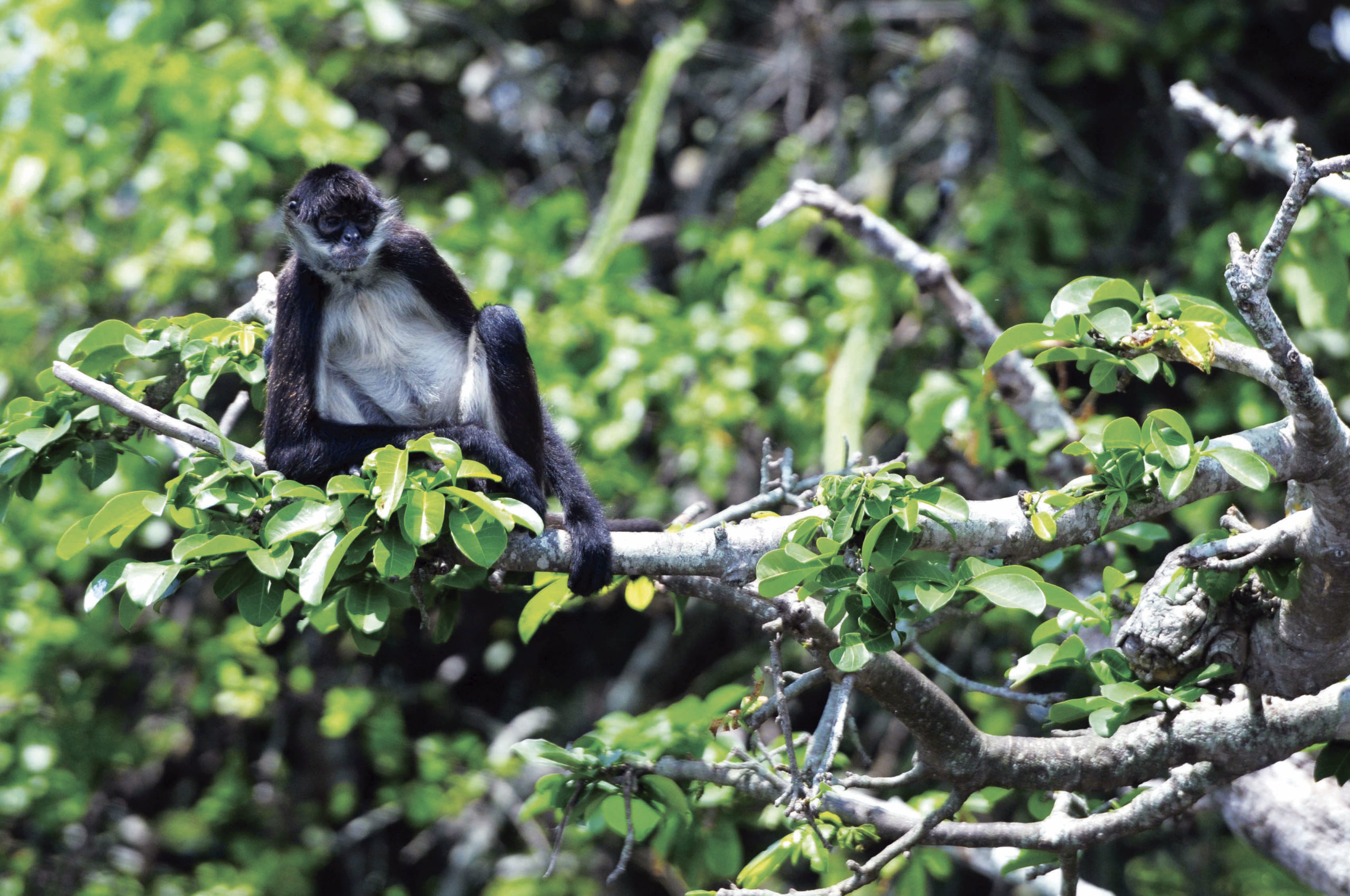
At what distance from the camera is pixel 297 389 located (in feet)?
10.4

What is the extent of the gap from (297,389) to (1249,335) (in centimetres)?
236

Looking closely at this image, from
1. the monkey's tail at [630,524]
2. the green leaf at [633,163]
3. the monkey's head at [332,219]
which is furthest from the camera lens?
the green leaf at [633,163]

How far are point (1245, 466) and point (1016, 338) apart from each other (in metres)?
0.45

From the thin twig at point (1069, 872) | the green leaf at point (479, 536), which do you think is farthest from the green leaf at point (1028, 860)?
the green leaf at point (479, 536)

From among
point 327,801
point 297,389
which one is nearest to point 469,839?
point 327,801

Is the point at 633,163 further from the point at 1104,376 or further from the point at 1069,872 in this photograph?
the point at 1069,872

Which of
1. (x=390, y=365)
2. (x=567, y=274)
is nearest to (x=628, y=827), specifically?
(x=390, y=365)

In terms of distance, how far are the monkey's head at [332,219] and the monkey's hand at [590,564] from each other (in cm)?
138

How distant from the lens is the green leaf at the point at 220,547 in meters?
2.25

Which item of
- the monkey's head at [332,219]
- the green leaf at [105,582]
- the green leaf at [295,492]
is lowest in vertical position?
the green leaf at [105,582]

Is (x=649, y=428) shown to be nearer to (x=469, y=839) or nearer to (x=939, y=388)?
(x=939, y=388)

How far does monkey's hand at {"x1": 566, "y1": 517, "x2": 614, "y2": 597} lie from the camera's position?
275 cm

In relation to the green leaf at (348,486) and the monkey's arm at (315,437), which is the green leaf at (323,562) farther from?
the monkey's arm at (315,437)

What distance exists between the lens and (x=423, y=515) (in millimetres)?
2223
